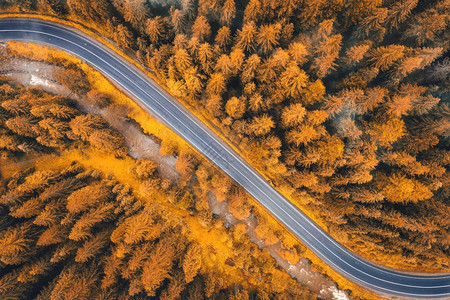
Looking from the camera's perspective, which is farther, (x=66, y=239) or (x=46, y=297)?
(x=66, y=239)

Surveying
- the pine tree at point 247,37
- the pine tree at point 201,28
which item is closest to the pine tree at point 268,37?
the pine tree at point 247,37

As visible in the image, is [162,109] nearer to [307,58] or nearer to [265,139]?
[265,139]

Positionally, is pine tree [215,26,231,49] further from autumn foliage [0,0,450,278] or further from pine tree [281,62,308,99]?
pine tree [281,62,308,99]

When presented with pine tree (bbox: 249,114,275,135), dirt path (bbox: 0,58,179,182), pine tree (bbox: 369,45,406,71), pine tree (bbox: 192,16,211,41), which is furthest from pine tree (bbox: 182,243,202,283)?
pine tree (bbox: 369,45,406,71)

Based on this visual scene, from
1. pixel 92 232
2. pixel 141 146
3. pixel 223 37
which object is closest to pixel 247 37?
Answer: pixel 223 37

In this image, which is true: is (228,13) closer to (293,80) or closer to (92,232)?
(293,80)

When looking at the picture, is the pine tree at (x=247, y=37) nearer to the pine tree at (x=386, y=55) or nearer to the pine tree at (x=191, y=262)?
the pine tree at (x=386, y=55)

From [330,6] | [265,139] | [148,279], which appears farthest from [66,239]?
[330,6]

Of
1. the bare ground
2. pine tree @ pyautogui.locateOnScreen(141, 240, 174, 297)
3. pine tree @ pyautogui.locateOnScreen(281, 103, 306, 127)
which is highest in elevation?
pine tree @ pyautogui.locateOnScreen(281, 103, 306, 127)
